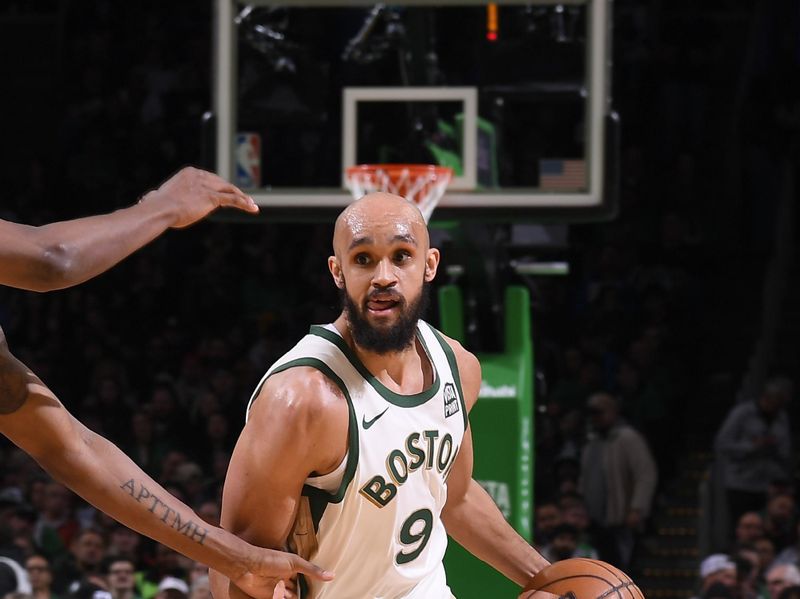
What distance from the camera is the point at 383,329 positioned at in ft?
12.9

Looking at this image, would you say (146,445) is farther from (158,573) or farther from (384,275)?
(384,275)

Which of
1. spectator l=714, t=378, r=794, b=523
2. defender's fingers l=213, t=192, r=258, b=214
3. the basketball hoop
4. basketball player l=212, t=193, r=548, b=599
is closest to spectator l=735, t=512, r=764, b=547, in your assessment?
spectator l=714, t=378, r=794, b=523

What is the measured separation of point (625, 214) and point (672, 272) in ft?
1.98

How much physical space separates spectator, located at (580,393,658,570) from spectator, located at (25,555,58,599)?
3.39 metres

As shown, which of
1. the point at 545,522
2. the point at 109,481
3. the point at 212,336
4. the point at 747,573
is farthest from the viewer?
the point at 212,336

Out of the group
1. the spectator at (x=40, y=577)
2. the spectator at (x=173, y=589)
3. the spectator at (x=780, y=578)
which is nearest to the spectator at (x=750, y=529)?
the spectator at (x=780, y=578)

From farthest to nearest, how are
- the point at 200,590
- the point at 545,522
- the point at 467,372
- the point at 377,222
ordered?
the point at 545,522
the point at 200,590
the point at 467,372
the point at 377,222

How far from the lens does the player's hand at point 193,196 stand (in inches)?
138

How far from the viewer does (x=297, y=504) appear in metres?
3.89

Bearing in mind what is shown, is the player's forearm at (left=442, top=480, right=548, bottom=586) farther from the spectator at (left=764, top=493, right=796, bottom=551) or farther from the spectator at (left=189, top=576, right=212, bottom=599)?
the spectator at (left=764, top=493, right=796, bottom=551)

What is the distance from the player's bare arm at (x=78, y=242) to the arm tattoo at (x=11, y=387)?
0.97ft

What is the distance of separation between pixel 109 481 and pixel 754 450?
6.67 metres

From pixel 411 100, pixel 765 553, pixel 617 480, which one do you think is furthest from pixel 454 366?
pixel 617 480

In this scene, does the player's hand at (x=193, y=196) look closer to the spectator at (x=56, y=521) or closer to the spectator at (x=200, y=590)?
the spectator at (x=200, y=590)
